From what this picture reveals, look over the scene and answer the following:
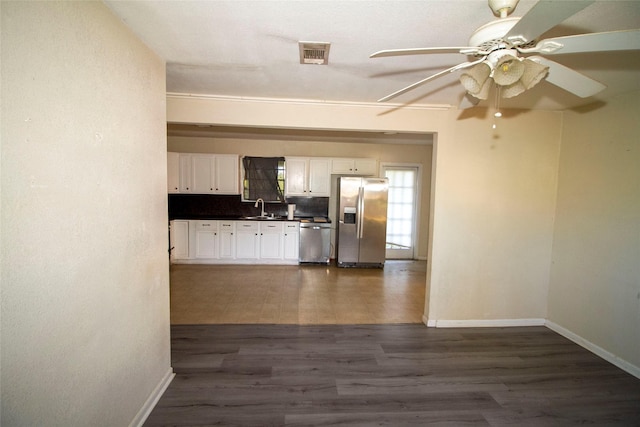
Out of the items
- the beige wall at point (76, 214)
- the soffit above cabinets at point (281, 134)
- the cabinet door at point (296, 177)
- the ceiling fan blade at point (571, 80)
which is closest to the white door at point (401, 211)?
the soffit above cabinets at point (281, 134)

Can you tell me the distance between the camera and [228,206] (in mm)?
5863

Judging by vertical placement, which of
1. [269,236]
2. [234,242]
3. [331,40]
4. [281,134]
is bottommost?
[234,242]

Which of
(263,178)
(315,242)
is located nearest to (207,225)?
(263,178)

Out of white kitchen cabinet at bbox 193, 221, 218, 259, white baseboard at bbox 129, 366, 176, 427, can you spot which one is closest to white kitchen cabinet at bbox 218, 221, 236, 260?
white kitchen cabinet at bbox 193, 221, 218, 259

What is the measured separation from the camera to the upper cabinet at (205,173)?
5.47m

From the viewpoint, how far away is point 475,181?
3033 millimetres

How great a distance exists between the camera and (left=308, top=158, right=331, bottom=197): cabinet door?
568 centimetres

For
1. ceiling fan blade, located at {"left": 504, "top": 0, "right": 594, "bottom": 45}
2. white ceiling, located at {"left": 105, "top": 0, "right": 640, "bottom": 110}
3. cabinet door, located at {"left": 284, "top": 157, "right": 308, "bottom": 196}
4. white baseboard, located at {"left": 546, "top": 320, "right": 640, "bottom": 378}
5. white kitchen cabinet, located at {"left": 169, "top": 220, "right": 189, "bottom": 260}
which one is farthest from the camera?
cabinet door, located at {"left": 284, "top": 157, "right": 308, "bottom": 196}

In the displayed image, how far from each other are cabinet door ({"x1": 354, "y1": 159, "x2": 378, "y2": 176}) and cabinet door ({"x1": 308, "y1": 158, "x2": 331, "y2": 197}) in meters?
0.59

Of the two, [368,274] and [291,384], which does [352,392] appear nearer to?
[291,384]

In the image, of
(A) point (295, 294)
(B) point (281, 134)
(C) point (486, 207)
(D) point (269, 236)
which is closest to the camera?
(C) point (486, 207)

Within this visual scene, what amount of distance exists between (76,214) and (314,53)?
1600 mm

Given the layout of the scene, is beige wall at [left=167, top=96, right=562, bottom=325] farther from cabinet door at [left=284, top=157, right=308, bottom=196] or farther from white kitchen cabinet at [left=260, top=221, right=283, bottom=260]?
white kitchen cabinet at [left=260, top=221, right=283, bottom=260]

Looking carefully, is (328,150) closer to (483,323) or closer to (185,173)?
(185,173)
